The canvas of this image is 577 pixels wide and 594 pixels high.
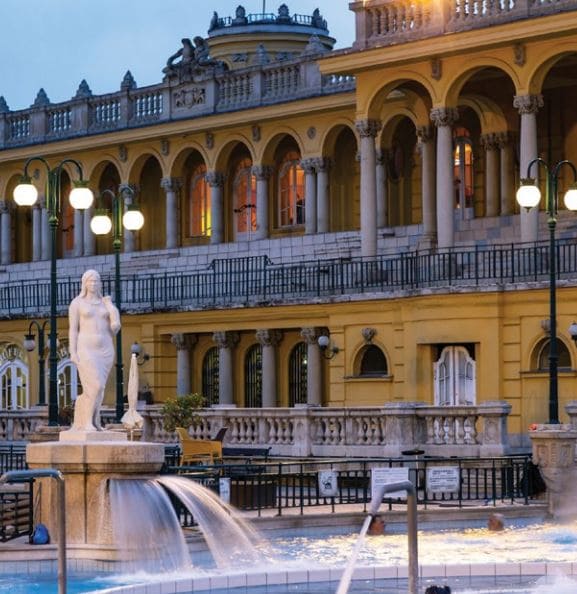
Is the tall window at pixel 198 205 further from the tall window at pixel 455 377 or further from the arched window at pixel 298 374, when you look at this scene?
the tall window at pixel 455 377

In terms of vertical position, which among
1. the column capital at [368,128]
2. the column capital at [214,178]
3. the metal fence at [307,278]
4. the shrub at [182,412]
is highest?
the column capital at [214,178]

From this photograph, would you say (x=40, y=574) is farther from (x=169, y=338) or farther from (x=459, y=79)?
(x=169, y=338)

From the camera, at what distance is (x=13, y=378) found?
55.1 meters

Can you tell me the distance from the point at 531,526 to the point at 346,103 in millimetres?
22871

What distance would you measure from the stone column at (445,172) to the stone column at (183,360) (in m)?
9.04

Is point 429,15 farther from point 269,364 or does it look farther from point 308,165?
point 308,165

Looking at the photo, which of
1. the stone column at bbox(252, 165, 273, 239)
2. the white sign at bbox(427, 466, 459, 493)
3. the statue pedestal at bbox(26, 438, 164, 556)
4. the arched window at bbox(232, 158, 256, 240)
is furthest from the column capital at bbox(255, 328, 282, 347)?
the statue pedestal at bbox(26, 438, 164, 556)

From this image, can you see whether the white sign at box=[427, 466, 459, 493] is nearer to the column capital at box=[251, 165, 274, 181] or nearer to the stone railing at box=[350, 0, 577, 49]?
the stone railing at box=[350, 0, 577, 49]

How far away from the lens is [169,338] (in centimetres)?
5175

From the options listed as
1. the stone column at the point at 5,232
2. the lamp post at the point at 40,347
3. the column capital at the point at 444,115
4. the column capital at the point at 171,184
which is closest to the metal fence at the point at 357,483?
the lamp post at the point at 40,347

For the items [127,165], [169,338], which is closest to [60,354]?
[169,338]

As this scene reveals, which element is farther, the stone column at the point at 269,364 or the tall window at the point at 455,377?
the stone column at the point at 269,364

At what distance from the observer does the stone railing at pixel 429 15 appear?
42656 mm

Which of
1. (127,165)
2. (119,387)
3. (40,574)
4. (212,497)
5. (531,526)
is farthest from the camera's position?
(127,165)
